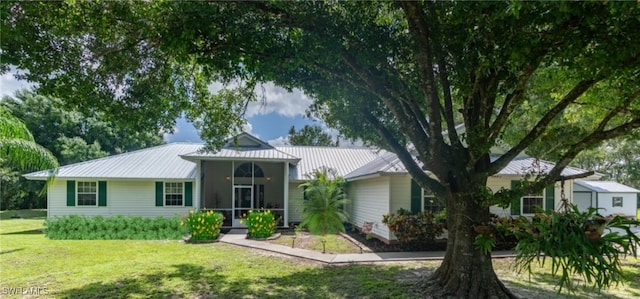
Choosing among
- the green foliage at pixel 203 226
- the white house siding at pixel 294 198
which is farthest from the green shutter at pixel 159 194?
the white house siding at pixel 294 198

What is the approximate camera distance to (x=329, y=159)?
21.9 metres

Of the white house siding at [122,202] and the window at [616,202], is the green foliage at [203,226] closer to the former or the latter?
the white house siding at [122,202]

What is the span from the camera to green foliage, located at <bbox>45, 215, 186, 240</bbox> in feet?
46.1

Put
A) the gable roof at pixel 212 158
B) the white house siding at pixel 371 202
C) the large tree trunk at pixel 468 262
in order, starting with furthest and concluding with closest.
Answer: the gable roof at pixel 212 158 → the white house siding at pixel 371 202 → the large tree trunk at pixel 468 262

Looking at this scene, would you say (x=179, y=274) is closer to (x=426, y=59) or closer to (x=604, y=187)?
→ (x=426, y=59)

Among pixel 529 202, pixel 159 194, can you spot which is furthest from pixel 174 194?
pixel 529 202

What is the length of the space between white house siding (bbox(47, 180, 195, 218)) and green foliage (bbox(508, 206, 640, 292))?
15.8 m

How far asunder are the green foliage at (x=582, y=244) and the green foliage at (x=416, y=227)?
20.7 feet

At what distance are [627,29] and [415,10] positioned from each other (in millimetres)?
2680

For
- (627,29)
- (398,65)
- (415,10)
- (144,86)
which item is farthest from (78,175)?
(627,29)

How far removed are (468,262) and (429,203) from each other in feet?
20.2

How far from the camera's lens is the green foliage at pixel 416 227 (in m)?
11.4

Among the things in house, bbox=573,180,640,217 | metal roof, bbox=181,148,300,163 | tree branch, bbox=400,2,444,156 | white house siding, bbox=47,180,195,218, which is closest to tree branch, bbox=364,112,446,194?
tree branch, bbox=400,2,444,156

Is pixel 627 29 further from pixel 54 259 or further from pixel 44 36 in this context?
pixel 54 259
